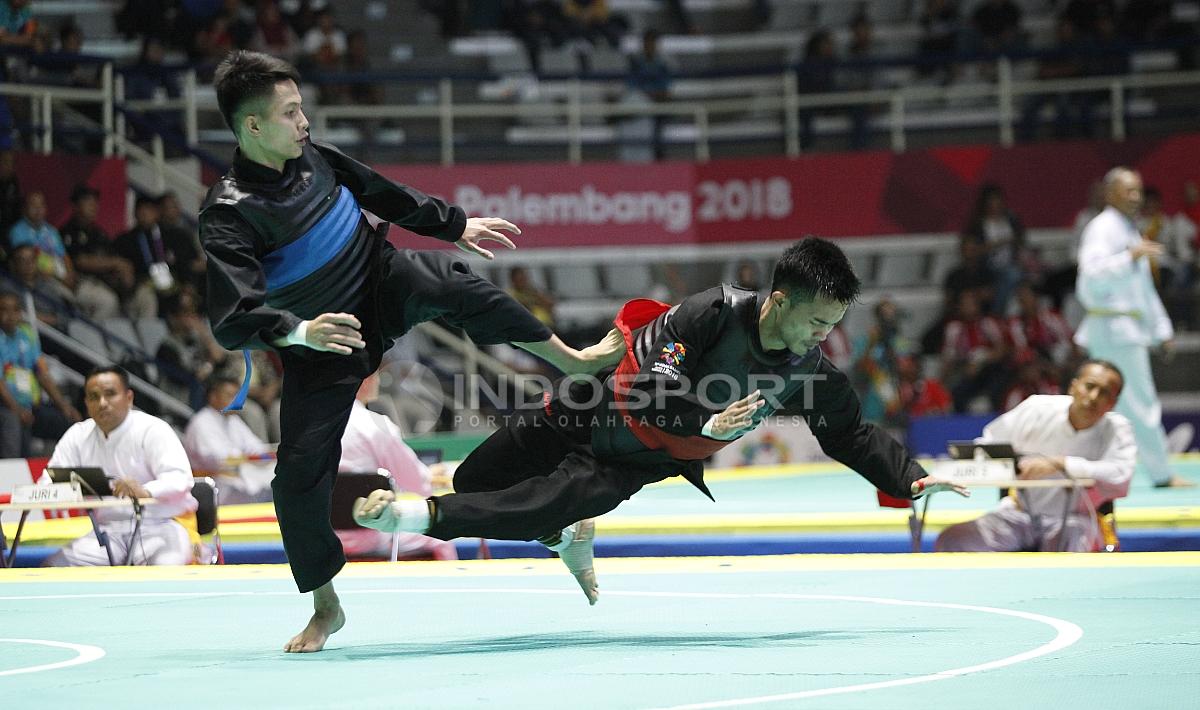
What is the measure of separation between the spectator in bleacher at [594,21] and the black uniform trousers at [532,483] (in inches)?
454

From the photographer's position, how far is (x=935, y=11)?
15414 millimetres

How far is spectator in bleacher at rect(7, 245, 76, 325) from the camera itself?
1037 centimetres

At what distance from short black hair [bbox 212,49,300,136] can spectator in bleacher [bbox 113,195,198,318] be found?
25.2ft

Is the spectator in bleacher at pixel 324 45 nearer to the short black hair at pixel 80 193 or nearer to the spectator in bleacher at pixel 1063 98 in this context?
the short black hair at pixel 80 193

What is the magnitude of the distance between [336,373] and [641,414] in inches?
33.9

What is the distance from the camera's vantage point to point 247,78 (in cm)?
389

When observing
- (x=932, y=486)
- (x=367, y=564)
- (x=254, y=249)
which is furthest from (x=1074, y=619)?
(x=367, y=564)

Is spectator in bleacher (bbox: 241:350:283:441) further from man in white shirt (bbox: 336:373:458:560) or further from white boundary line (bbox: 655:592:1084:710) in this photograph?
white boundary line (bbox: 655:592:1084:710)

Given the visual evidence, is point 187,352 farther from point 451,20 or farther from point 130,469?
point 451,20

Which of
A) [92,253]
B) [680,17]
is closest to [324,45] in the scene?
[92,253]

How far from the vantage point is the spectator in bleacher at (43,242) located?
10.6 metres

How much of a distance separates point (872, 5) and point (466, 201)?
218 inches

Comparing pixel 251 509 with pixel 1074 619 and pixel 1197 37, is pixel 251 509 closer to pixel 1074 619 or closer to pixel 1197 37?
pixel 1074 619

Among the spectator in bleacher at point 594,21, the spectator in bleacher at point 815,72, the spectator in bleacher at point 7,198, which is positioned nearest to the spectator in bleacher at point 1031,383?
the spectator in bleacher at point 815,72
